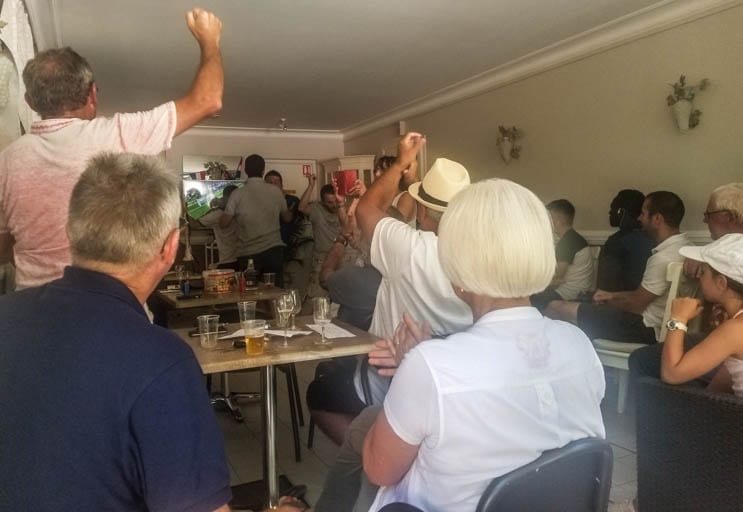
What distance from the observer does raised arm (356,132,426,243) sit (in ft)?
6.17

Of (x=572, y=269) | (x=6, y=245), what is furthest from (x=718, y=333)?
(x=572, y=269)

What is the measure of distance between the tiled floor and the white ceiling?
252cm

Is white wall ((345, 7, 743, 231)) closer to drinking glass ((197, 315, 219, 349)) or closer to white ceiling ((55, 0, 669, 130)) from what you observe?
white ceiling ((55, 0, 669, 130))

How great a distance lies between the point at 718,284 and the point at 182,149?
25.5 feet

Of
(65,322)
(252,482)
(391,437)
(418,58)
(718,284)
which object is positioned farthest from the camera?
(418,58)

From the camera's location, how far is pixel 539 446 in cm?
105

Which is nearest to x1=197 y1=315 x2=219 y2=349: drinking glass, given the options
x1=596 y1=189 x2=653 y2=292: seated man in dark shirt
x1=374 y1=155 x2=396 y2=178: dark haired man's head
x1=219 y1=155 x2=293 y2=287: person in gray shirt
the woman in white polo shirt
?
x1=374 y1=155 x2=396 y2=178: dark haired man's head

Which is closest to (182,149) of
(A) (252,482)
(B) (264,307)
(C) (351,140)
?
(C) (351,140)

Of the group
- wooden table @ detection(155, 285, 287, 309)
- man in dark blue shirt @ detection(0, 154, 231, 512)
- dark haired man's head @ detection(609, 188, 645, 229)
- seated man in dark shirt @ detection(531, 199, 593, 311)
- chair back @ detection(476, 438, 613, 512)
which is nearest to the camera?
man in dark blue shirt @ detection(0, 154, 231, 512)

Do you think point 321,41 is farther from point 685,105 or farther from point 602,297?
point 602,297

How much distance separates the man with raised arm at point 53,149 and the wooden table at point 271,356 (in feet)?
1.69

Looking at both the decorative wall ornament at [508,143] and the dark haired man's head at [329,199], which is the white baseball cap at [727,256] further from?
the dark haired man's head at [329,199]

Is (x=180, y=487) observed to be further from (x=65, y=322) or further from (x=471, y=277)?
(x=471, y=277)

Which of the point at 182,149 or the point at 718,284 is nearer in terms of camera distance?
the point at 718,284
